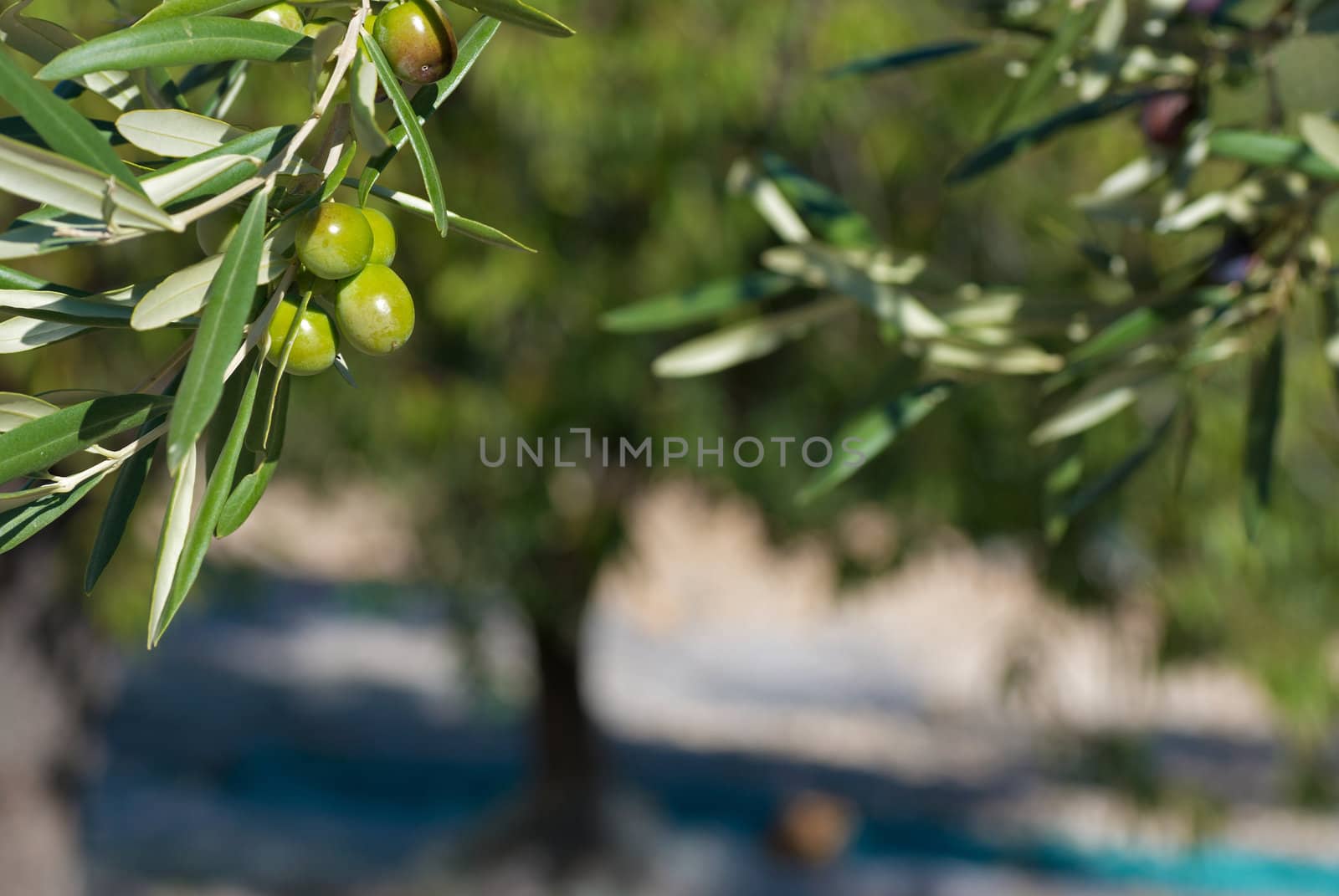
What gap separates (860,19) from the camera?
243cm

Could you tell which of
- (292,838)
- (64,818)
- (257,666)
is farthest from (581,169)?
(257,666)

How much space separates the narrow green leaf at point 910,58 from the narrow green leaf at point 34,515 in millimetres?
586

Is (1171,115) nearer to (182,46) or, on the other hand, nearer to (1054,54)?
(1054,54)

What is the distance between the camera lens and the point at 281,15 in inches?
18.3

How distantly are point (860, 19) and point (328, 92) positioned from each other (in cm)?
219

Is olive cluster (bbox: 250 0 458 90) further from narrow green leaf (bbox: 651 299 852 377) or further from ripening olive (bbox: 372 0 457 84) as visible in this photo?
narrow green leaf (bbox: 651 299 852 377)

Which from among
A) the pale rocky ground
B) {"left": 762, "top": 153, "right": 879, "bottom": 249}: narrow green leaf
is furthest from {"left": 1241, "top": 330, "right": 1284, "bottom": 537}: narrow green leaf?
the pale rocky ground

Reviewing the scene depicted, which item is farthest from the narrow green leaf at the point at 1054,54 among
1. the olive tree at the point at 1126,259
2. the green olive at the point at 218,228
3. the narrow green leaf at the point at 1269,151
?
the green olive at the point at 218,228

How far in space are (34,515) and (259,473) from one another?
0.25ft

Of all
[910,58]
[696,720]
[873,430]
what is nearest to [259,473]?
[873,430]

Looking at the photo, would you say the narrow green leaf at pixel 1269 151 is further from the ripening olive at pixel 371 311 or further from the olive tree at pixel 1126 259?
the ripening olive at pixel 371 311

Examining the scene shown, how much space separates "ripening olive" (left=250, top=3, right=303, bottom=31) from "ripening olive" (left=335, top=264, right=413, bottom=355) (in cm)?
10

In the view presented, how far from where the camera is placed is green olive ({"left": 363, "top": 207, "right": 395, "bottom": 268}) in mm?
439

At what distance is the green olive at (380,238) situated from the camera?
0.44 m
